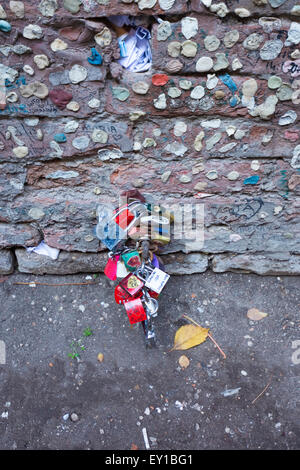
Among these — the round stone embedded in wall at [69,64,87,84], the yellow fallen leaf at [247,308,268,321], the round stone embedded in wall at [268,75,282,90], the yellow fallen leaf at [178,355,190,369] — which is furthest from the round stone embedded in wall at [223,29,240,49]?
the yellow fallen leaf at [178,355,190,369]

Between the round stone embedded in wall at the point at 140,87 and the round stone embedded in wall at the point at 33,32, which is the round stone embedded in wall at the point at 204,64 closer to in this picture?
the round stone embedded in wall at the point at 140,87

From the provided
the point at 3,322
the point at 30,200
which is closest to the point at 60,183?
the point at 30,200

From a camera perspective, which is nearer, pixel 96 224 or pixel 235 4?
pixel 235 4

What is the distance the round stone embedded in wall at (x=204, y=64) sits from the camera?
4.75 ft

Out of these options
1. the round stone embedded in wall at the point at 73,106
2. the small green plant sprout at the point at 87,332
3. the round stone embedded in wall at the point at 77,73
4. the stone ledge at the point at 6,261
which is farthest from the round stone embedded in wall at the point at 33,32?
the small green plant sprout at the point at 87,332

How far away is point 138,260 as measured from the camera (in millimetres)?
1578

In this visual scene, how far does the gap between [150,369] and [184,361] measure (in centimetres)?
17

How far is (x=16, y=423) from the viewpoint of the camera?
154cm

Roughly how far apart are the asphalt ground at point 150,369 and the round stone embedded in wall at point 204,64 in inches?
43.9

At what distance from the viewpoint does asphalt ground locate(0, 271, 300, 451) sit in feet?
4.95

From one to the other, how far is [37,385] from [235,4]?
1.87 m

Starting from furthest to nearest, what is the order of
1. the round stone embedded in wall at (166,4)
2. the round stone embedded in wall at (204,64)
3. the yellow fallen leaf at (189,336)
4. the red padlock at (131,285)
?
the yellow fallen leaf at (189,336)
the red padlock at (131,285)
the round stone embedded in wall at (204,64)
the round stone embedded in wall at (166,4)

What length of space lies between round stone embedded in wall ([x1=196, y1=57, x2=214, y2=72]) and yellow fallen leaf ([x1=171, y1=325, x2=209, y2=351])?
1.25m
